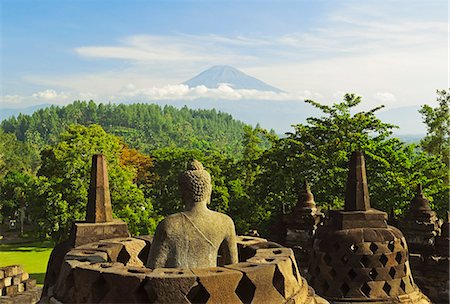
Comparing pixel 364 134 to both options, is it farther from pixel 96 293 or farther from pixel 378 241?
pixel 96 293

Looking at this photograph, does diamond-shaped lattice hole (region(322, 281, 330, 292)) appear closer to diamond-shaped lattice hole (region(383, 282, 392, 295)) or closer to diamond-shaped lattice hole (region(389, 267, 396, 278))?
diamond-shaped lattice hole (region(383, 282, 392, 295))

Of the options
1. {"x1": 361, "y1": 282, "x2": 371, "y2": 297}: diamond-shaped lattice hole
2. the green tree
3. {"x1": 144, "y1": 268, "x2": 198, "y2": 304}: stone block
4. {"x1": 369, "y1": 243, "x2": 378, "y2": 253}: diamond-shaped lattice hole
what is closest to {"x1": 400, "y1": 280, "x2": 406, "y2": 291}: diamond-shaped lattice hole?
{"x1": 361, "y1": 282, "x2": 371, "y2": 297}: diamond-shaped lattice hole

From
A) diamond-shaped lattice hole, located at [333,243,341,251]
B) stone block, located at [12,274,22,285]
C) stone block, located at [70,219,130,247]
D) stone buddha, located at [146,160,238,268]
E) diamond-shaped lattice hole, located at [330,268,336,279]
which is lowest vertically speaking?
stone block, located at [12,274,22,285]

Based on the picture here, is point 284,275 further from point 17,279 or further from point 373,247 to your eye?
point 17,279

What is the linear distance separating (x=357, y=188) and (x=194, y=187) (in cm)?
524

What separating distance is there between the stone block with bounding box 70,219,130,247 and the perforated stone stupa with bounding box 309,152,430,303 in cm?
427

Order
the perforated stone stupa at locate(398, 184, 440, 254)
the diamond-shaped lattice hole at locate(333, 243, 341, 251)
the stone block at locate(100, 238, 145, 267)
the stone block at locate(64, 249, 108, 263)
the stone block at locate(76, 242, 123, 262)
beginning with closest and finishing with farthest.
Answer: the stone block at locate(64, 249, 108, 263), the stone block at locate(76, 242, 123, 262), the stone block at locate(100, 238, 145, 267), the diamond-shaped lattice hole at locate(333, 243, 341, 251), the perforated stone stupa at locate(398, 184, 440, 254)

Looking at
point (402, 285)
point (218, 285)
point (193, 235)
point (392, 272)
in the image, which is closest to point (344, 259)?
point (392, 272)

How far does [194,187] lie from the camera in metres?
5.33

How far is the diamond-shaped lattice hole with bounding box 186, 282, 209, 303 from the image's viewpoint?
14.5 ft

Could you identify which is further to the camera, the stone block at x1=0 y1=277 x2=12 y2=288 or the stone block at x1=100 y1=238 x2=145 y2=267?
the stone block at x1=0 y1=277 x2=12 y2=288

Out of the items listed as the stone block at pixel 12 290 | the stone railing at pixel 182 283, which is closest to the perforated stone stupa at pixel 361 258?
the stone railing at pixel 182 283

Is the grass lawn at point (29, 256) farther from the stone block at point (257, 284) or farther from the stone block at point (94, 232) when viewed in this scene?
the stone block at point (257, 284)

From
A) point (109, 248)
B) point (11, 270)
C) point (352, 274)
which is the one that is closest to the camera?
point (109, 248)
